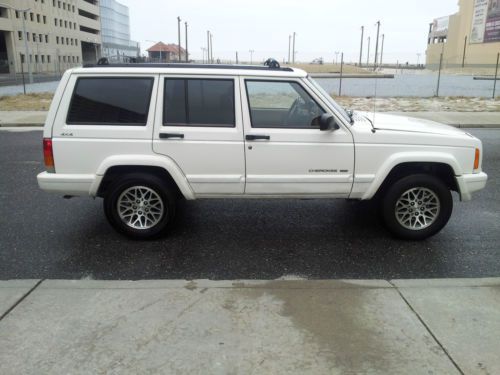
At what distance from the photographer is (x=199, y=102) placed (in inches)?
194

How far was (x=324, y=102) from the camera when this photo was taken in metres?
4.93

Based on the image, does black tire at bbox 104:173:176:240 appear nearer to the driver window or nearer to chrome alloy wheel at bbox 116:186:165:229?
chrome alloy wheel at bbox 116:186:165:229

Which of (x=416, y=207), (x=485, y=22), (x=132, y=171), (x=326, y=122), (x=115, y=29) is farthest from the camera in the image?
(x=115, y=29)

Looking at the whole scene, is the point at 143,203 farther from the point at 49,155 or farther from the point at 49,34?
the point at 49,34

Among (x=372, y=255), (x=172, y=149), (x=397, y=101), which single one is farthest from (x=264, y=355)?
(x=397, y=101)

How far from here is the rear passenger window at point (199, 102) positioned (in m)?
4.91

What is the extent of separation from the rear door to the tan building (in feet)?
144

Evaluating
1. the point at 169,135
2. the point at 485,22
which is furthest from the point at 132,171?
the point at 485,22

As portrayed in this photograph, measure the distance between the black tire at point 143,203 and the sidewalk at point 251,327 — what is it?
116 centimetres

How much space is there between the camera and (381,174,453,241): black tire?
508 centimetres

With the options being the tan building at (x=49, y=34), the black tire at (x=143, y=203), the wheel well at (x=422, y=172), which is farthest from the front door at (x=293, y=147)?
the tan building at (x=49, y=34)

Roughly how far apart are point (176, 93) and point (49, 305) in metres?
2.39

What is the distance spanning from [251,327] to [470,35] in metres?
112

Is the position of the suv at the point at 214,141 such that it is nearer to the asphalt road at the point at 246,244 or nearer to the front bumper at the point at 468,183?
the front bumper at the point at 468,183
